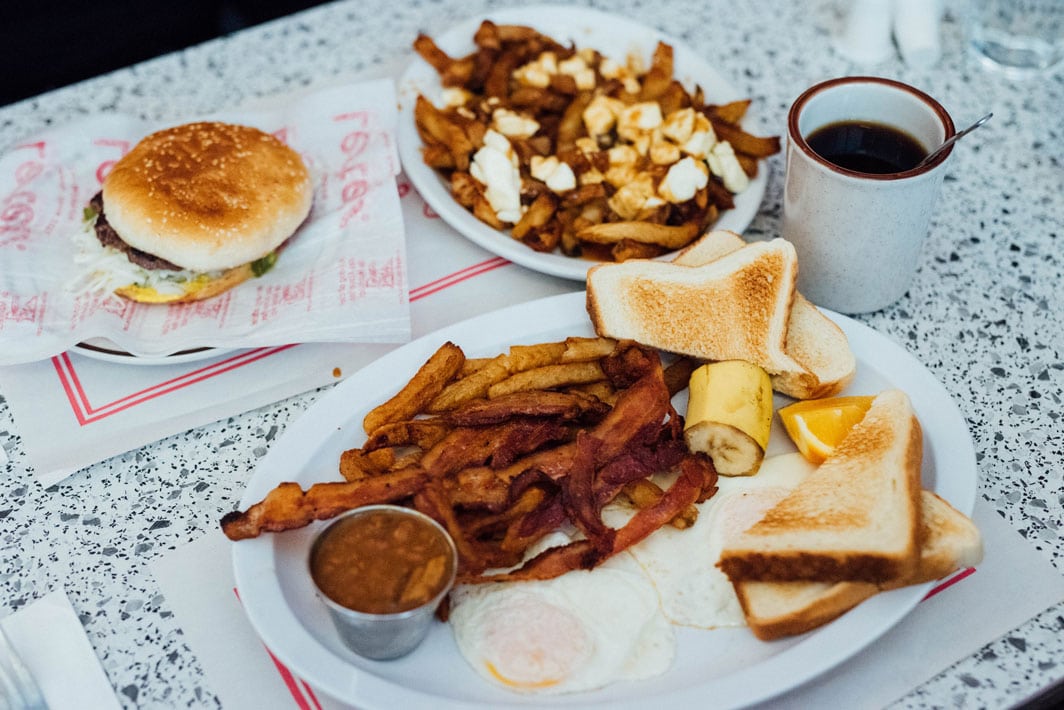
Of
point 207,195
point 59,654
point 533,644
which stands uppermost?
point 207,195

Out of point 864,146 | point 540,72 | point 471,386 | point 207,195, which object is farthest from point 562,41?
point 471,386

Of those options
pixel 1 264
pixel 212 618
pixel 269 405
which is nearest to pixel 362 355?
pixel 269 405

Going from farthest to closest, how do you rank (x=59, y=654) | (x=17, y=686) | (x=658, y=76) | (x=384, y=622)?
(x=658, y=76) → (x=59, y=654) → (x=17, y=686) → (x=384, y=622)

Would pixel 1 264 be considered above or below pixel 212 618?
above

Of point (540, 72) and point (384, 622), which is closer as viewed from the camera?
point (384, 622)

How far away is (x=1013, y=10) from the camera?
9.17 feet

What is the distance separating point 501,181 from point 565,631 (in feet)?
3.71

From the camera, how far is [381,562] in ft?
4.63

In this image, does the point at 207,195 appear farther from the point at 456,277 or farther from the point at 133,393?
the point at 456,277

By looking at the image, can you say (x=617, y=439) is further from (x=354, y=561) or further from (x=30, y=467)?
(x=30, y=467)

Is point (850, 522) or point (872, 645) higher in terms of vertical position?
point (850, 522)

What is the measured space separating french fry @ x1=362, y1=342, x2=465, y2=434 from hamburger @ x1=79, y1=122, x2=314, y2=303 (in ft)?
1.97

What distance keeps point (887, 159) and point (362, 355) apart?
3.97 feet

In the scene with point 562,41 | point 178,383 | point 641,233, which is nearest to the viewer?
point 178,383
